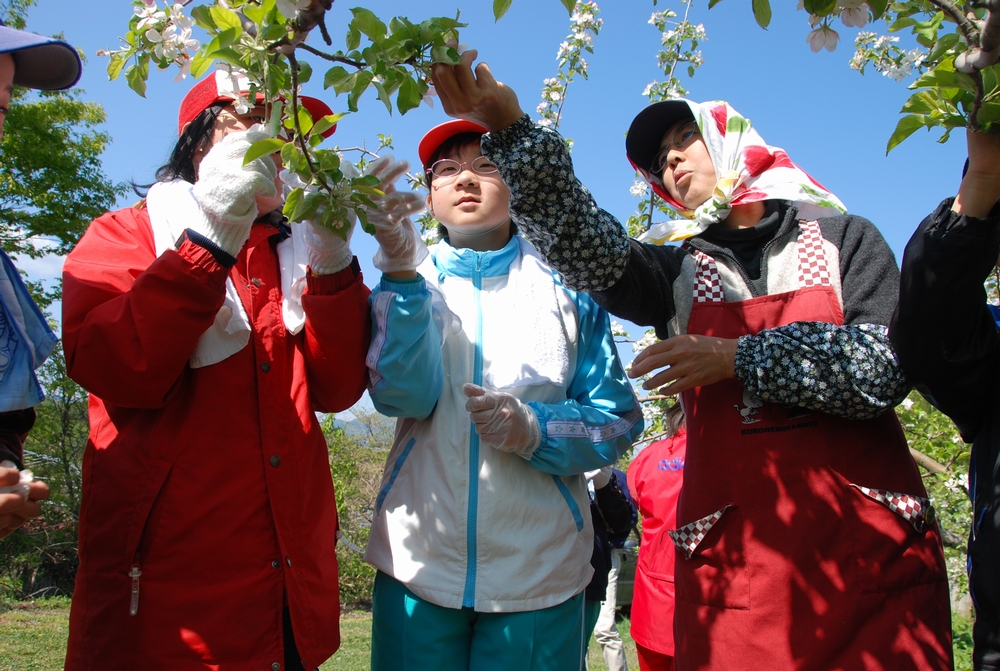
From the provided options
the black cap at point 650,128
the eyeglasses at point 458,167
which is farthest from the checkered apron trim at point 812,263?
the eyeglasses at point 458,167

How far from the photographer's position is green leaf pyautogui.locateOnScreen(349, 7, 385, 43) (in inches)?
47.2

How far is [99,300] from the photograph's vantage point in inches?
64.1

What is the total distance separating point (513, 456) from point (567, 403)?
22 centimetres

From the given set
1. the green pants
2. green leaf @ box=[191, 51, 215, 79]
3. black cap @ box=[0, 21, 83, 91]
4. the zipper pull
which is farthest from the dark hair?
the green pants

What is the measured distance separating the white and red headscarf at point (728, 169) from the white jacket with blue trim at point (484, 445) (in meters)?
0.42

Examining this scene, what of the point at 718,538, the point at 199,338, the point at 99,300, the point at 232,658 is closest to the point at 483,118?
the point at 199,338

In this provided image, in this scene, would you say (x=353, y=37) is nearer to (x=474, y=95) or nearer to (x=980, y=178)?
(x=474, y=95)

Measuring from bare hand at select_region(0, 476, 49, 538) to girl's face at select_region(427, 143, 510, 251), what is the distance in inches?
51.9

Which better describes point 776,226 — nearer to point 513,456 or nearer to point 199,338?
point 513,456

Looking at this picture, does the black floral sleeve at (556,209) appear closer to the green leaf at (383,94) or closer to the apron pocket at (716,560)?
the green leaf at (383,94)

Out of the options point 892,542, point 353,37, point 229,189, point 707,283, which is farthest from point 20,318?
point 892,542

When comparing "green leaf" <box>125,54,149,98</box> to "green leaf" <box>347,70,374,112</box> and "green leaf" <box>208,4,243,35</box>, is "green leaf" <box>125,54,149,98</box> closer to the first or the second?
"green leaf" <box>208,4,243,35</box>

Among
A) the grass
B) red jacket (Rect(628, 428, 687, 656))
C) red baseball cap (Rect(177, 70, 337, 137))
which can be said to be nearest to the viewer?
red baseball cap (Rect(177, 70, 337, 137))

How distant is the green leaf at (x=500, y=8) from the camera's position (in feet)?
4.13
